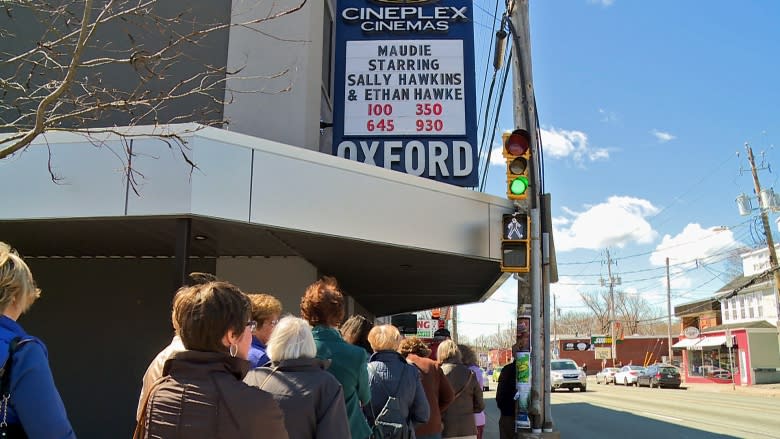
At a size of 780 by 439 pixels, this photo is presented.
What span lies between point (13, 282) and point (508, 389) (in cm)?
702

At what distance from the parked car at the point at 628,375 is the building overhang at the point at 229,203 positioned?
38.6m

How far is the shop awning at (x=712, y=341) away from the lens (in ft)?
148

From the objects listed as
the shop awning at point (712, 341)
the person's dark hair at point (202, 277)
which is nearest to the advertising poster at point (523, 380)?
the person's dark hair at point (202, 277)

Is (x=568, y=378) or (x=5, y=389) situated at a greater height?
(x=5, y=389)

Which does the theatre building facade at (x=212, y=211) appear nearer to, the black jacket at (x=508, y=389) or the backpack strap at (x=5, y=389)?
the black jacket at (x=508, y=389)

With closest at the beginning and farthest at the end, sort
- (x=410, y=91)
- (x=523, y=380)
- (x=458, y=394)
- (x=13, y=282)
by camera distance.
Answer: (x=13, y=282) → (x=458, y=394) → (x=523, y=380) → (x=410, y=91)

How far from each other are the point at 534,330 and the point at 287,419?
6339mm

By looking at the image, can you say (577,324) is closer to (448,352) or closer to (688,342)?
(688,342)

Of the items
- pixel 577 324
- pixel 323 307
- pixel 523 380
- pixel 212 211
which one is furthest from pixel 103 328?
pixel 577 324

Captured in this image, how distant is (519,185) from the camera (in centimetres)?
877

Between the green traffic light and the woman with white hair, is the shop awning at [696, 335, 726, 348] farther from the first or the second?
the woman with white hair

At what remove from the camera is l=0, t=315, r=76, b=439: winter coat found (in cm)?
243

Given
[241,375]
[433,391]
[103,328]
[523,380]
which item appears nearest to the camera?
[241,375]

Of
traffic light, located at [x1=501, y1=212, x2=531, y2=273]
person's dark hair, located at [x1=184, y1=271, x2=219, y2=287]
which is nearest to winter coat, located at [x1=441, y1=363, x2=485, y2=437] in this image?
traffic light, located at [x1=501, y1=212, x2=531, y2=273]
